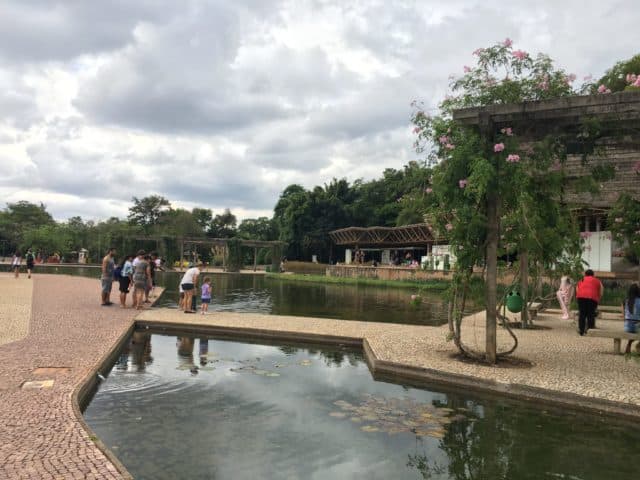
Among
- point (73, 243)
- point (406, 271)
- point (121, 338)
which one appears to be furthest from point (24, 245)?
point (121, 338)

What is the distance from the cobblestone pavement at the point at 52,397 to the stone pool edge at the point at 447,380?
3.12m

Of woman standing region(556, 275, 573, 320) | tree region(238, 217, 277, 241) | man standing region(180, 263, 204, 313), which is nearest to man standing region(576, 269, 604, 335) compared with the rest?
woman standing region(556, 275, 573, 320)

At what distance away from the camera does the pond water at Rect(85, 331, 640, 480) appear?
492cm

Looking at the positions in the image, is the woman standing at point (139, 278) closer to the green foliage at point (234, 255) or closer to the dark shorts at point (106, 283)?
the dark shorts at point (106, 283)

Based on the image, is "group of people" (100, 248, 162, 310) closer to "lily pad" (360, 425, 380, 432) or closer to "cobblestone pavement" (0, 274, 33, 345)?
"cobblestone pavement" (0, 274, 33, 345)

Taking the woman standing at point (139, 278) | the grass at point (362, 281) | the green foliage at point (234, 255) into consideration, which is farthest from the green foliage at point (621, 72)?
the green foliage at point (234, 255)

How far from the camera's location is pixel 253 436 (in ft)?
18.3

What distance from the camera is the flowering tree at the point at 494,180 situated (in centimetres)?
806

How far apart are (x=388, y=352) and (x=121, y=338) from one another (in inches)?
197

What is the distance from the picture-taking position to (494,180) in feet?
26.3

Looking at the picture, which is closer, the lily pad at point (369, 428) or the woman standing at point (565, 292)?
the lily pad at point (369, 428)

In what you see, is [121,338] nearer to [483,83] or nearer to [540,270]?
[483,83]

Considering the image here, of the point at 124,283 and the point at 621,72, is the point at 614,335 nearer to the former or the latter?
the point at 124,283

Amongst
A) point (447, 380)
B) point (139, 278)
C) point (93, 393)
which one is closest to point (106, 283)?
point (139, 278)
